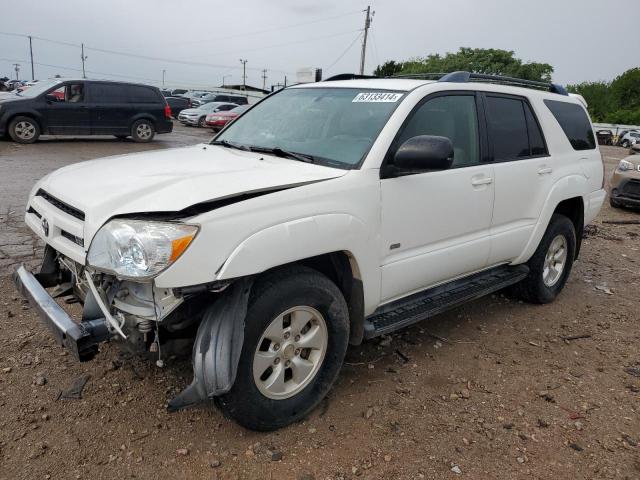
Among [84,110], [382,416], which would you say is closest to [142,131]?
[84,110]

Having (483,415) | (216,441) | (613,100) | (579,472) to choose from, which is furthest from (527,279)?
(613,100)

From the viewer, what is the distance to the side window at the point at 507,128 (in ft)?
12.5

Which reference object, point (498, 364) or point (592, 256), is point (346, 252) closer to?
point (498, 364)

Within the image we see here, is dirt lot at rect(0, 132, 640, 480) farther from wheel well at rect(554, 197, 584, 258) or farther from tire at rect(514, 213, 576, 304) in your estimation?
wheel well at rect(554, 197, 584, 258)

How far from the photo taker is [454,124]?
3.55 m

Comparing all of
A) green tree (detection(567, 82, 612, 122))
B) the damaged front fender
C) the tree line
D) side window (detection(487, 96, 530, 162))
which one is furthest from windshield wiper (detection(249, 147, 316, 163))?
green tree (detection(567, 82, 612, 122))

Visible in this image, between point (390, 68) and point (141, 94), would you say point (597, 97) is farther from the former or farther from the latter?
point (141, 94)

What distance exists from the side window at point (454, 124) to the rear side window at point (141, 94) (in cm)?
1312

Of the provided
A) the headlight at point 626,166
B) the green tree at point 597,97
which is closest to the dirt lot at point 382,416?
the headlight at point 626,166

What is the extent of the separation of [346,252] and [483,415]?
1236 mm

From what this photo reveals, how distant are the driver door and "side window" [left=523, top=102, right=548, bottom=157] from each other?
68 centimetres

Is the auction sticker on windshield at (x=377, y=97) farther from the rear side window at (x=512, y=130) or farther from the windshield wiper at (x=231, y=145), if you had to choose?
the rear side window at (x=512, y=130)

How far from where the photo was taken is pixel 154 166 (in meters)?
2.93

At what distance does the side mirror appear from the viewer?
Result: 2.79m
